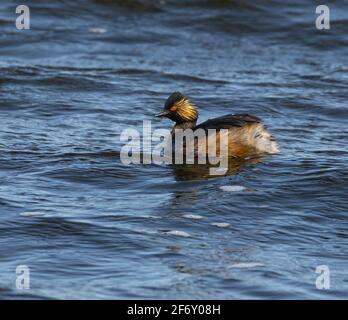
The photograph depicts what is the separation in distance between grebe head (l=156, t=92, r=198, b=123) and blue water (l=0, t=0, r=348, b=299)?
1.98 feet

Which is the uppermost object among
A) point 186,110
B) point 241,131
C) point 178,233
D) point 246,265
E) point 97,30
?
point 97,30

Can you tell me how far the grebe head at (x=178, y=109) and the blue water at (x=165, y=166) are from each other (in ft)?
1.98

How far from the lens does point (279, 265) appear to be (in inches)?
289

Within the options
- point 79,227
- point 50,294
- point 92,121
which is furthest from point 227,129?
point 50,294

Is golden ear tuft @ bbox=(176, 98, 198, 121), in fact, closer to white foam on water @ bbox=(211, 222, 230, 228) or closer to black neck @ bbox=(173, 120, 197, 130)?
black neck @ bbox=(173, 120, 197, 130)

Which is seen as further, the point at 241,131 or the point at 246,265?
the point at 241,131

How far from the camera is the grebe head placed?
10.7 meters

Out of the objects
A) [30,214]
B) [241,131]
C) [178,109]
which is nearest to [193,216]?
[30,214]

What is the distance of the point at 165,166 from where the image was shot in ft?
32.9

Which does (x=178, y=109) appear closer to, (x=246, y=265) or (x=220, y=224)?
(x=220, y=224)

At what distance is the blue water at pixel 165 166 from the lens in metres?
7.23

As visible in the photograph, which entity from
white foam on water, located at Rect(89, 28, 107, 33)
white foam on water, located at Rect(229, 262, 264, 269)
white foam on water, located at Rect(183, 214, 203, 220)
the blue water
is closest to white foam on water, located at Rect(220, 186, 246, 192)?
the blue water

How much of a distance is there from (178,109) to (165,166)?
36.5 inches
